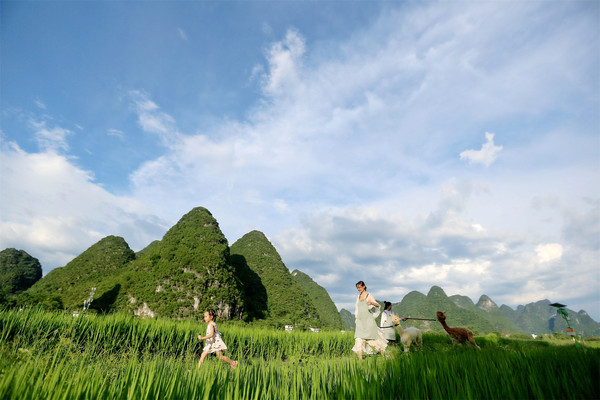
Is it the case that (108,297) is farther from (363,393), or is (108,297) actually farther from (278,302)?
(363,393)

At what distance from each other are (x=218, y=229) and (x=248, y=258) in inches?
668

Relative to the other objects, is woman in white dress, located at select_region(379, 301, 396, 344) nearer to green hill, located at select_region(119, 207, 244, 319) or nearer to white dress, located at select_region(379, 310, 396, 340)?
white dress, located at select_region(379, 310, 396, 340)

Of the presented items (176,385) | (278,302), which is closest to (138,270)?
(278,302)

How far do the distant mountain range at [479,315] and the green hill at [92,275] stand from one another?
46588 mm

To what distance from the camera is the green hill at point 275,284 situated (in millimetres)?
43031

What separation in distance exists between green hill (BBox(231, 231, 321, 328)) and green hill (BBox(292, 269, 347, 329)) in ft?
54.8

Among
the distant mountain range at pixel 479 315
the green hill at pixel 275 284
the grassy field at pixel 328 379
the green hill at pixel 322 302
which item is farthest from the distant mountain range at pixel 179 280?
the distant mountain range at pixel 479 315

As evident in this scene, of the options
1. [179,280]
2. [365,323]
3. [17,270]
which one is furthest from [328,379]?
[17,270]

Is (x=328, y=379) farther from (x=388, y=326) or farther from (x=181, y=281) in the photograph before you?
(x=181, y=281)

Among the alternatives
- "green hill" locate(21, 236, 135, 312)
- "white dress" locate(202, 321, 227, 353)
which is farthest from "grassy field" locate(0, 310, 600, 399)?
"green hill" locate(21, 236, 135, 312)

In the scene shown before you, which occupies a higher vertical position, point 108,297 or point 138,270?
point 138,270

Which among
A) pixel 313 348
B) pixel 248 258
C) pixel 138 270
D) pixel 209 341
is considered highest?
pixel 248 258

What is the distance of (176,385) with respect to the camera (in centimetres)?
253

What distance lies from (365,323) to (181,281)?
31.0 metres
